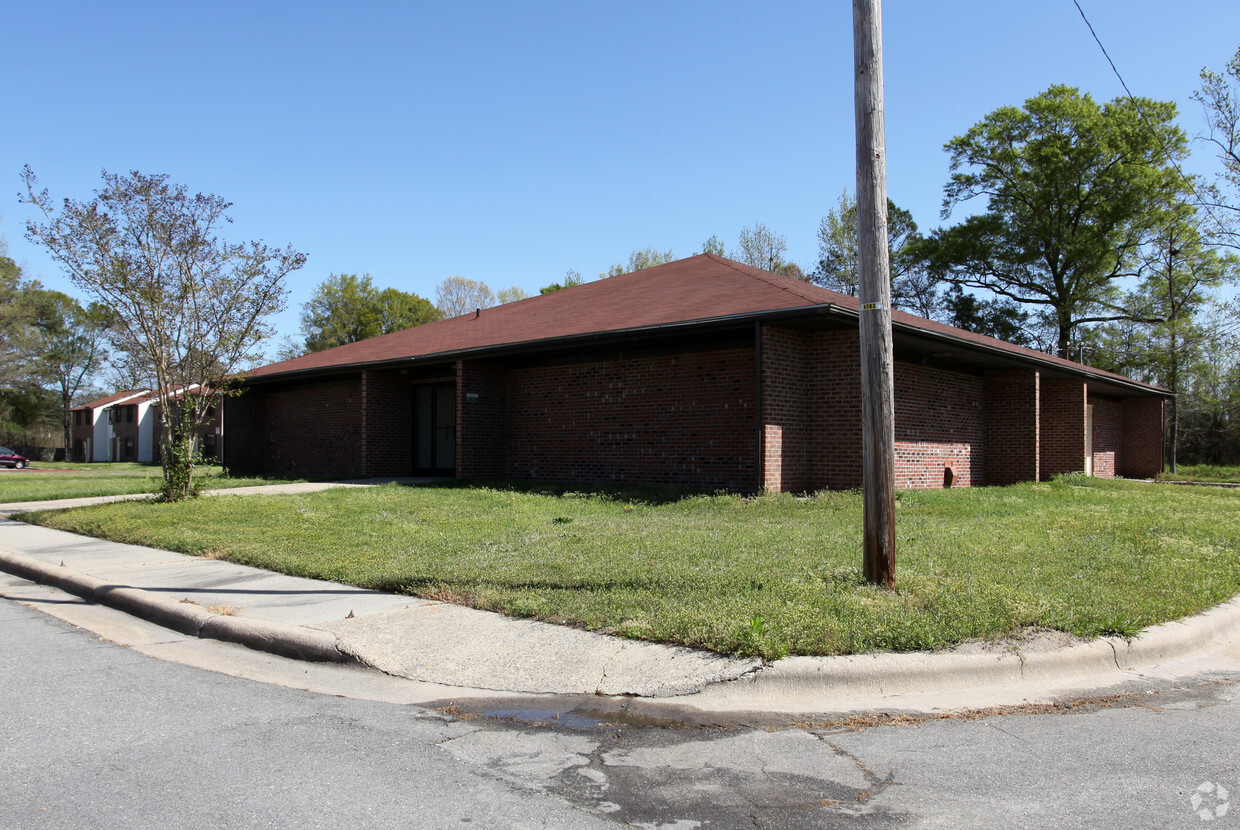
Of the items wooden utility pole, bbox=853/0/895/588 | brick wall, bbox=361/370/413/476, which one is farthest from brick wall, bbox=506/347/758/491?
wooden utility pole, bbox=853/0/895/588

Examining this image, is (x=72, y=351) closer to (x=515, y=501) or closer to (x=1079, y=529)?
(x=515, y=501)

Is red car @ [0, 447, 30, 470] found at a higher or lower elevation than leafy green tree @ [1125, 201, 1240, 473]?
lower

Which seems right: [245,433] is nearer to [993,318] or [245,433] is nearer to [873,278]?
[873,278]

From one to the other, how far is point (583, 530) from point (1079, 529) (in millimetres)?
6242

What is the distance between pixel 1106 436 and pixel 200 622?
27.2 meters

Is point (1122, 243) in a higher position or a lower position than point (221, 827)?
higher

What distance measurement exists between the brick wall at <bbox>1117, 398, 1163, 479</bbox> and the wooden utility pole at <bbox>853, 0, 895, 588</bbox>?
25.2 meters

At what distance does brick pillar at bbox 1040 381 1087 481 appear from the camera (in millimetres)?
20188

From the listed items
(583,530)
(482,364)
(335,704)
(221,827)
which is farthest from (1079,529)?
(482,364)

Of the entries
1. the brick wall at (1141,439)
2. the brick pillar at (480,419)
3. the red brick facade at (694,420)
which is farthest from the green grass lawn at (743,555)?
the brick wall at (1141,439)

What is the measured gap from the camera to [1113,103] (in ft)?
122

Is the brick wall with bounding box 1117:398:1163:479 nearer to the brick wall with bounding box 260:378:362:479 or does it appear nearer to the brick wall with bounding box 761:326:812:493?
the brick wall with bounding box 761:326:812:493

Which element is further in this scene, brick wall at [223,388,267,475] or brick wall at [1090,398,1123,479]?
brick wall at [1090,398,1123,479]

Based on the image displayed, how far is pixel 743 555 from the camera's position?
7.70m
